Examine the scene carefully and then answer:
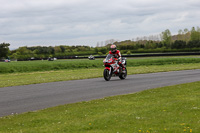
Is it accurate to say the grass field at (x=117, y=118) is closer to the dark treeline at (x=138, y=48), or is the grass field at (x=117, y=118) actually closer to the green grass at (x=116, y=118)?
the green grass at (x=116, y=118)

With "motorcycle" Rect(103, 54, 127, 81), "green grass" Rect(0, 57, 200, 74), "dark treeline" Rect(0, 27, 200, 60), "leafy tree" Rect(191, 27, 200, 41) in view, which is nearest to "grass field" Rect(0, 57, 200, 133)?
"motorcycle" Rect(103, 54, 127, 81)

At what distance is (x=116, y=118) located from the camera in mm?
8289

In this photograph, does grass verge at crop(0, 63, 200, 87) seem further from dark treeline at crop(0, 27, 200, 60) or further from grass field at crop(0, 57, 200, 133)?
dark treeline at crop(0, 27, 200, 60)

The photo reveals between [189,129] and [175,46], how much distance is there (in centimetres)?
9661

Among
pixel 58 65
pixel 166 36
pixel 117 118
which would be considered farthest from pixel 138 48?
pixel 117 118

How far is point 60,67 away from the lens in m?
45.8

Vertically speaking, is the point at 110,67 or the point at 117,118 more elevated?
the point at 110,67

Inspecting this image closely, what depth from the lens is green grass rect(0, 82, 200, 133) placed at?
7247mm

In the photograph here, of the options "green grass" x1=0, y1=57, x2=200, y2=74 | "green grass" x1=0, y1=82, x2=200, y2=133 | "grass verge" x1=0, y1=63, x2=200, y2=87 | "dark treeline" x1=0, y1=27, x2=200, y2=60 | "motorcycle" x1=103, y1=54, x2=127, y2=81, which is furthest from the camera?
"dark treeline" x1=0, y1=27, x2=200, y2=60

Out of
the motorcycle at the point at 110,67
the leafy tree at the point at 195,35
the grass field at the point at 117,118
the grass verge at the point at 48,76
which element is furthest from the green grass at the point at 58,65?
the leafy tree at the point at 195,35

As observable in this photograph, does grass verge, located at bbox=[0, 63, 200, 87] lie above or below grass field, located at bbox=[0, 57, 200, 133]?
below

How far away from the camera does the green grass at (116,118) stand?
23.8 ft

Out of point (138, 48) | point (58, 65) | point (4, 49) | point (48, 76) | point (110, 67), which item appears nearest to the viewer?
point (110, 67)

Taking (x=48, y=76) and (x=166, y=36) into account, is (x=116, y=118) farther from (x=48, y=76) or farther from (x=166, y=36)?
(x=166, y=36)
